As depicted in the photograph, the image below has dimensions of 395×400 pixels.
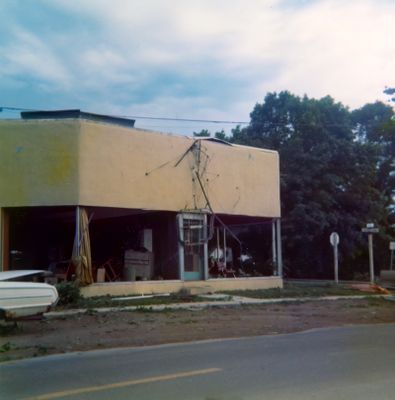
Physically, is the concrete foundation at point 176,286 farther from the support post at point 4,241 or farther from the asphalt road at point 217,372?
the asphalt road at point 217,372

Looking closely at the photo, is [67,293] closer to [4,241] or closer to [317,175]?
[4,241]

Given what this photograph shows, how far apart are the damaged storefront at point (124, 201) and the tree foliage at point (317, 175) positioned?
778 centimetres

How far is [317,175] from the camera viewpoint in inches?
1352

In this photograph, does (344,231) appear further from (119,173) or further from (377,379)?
(377,379)

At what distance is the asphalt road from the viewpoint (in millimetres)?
7090

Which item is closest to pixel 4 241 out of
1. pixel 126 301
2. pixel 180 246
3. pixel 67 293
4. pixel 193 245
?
pixel 67 293

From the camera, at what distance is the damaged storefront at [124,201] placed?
1848 cm

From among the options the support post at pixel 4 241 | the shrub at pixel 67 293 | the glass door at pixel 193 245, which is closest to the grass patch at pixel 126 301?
the shrub at pixel 67 293

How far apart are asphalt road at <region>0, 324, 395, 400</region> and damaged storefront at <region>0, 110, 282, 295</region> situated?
885cm

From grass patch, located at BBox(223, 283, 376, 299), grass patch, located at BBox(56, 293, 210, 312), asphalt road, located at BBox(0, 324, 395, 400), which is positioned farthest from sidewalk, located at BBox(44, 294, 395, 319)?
asphalt road, located at BBox(0, 324, 395, 400)

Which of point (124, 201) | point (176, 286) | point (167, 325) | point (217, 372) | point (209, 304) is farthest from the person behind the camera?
point (176, 286)

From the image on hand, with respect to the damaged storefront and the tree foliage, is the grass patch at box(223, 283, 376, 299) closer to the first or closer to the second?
the damaged storefront

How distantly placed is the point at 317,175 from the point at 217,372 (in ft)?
89.3

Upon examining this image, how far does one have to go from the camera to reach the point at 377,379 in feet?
25.6
